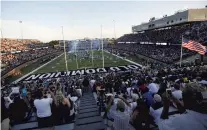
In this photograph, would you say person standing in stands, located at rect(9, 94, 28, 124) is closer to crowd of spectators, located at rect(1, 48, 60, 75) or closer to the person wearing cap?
the person wearing cap

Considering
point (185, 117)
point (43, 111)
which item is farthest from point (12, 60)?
point (185, 117)

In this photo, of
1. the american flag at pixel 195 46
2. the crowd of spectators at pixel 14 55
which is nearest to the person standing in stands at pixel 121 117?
the american flag at pixel 195 46

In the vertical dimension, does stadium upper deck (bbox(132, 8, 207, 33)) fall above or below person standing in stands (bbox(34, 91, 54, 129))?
above

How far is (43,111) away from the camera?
6.52 m

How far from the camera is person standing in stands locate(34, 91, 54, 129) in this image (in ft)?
21.2

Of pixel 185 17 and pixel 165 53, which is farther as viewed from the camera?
pixel 185 17

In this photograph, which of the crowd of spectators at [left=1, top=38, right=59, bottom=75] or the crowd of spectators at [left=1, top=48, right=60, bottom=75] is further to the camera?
the crowd of spectators at [left=1, top=38, right=59, bottom=75]

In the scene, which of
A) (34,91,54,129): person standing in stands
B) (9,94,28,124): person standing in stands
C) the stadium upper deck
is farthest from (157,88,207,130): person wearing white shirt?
the stadium upper deck

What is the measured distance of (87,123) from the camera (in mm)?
7812

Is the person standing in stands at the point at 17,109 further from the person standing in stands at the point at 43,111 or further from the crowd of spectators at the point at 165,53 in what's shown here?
the crowd of spectators at the point at 165,53

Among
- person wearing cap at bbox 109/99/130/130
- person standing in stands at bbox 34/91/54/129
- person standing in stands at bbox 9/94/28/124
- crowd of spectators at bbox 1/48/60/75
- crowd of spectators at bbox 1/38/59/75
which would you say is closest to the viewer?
person wearing cap at bbox 109/99/130/130

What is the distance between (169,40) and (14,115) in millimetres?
56753

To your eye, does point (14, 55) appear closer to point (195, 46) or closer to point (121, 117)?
point (195, 46)

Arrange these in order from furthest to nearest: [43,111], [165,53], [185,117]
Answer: [165,53]
[43,111]
[185,117]
